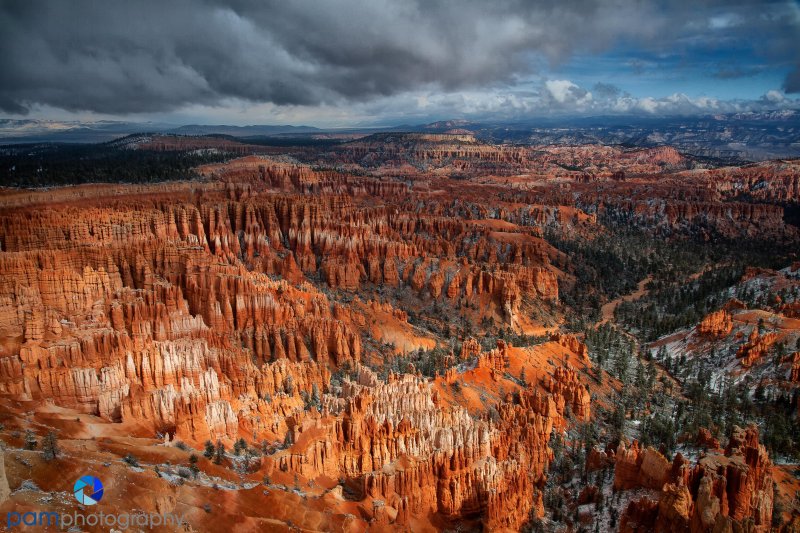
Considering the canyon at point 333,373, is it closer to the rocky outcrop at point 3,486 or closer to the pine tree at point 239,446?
the rocky outcrop at point 3,486

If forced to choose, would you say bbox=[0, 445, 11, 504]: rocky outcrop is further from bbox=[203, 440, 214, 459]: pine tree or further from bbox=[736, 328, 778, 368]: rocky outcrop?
bbox=[736, 328, 778, 368]: rocky outcrop

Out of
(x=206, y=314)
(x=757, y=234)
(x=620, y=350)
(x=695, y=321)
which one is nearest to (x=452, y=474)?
(x=206, y=314)

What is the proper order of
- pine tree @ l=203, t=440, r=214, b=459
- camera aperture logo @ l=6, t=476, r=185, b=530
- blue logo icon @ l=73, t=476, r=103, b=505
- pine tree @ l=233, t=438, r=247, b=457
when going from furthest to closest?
pine tree @ l=233, t=438, r=247, b=457 < pine tree @ l=203, t=440, r=214, b=459 < blue logo icon @ l=73, t=476, r=103, b=505 < camera aperture logo @ l=6, t=476, r=185, b=530

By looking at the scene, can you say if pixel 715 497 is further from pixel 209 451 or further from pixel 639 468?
pixel 209 451

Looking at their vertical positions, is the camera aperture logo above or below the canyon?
above

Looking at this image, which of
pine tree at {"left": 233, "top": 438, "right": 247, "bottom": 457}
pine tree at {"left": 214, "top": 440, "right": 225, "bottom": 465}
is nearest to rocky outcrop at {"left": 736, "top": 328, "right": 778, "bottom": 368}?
pine tree at {"left": 233, "top": 438, "right": 247, "bottom": 457}

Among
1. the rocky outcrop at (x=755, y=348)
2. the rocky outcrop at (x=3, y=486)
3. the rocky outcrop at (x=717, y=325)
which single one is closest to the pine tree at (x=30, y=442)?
the rocky outcrop at (x=3, y=486)

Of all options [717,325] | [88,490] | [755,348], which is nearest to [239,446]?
[88,490]

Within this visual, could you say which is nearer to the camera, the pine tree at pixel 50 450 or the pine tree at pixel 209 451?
the pine tree at pixel 50 450
